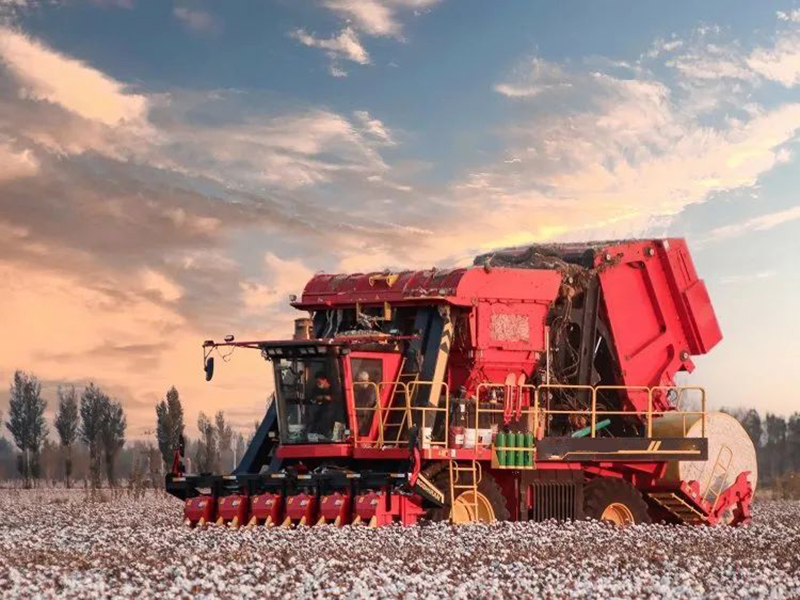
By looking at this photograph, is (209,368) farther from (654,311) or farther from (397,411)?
(654,311)

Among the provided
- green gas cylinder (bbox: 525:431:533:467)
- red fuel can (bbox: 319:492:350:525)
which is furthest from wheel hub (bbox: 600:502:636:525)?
red fuel can (bbox: 319:492:350:525)

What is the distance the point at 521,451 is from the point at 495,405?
4.11ft

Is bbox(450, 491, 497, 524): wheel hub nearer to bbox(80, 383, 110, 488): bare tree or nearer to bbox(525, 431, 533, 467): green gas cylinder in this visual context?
bbox(525, 431, 533, 467): green gas cylinder

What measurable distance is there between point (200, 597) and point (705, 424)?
573 inches

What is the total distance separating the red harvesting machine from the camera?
2153cm

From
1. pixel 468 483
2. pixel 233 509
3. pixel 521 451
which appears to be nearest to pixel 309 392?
pixel 233 509

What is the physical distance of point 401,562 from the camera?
15680 mm

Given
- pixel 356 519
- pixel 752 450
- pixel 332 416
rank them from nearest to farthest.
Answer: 1. pixel 356 519
2. pixel 332 416
3. pixel 752 450

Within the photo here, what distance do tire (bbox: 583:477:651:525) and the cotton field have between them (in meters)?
0.66

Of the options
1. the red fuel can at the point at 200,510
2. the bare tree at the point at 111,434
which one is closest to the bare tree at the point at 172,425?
the bare tree at the point at 111,434

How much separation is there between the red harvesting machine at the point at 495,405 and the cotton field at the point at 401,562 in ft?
3.14

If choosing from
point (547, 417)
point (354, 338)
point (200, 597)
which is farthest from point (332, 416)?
point (200, 597)

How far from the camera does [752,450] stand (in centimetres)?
2675

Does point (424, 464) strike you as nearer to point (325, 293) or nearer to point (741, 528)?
point (325, 293)
